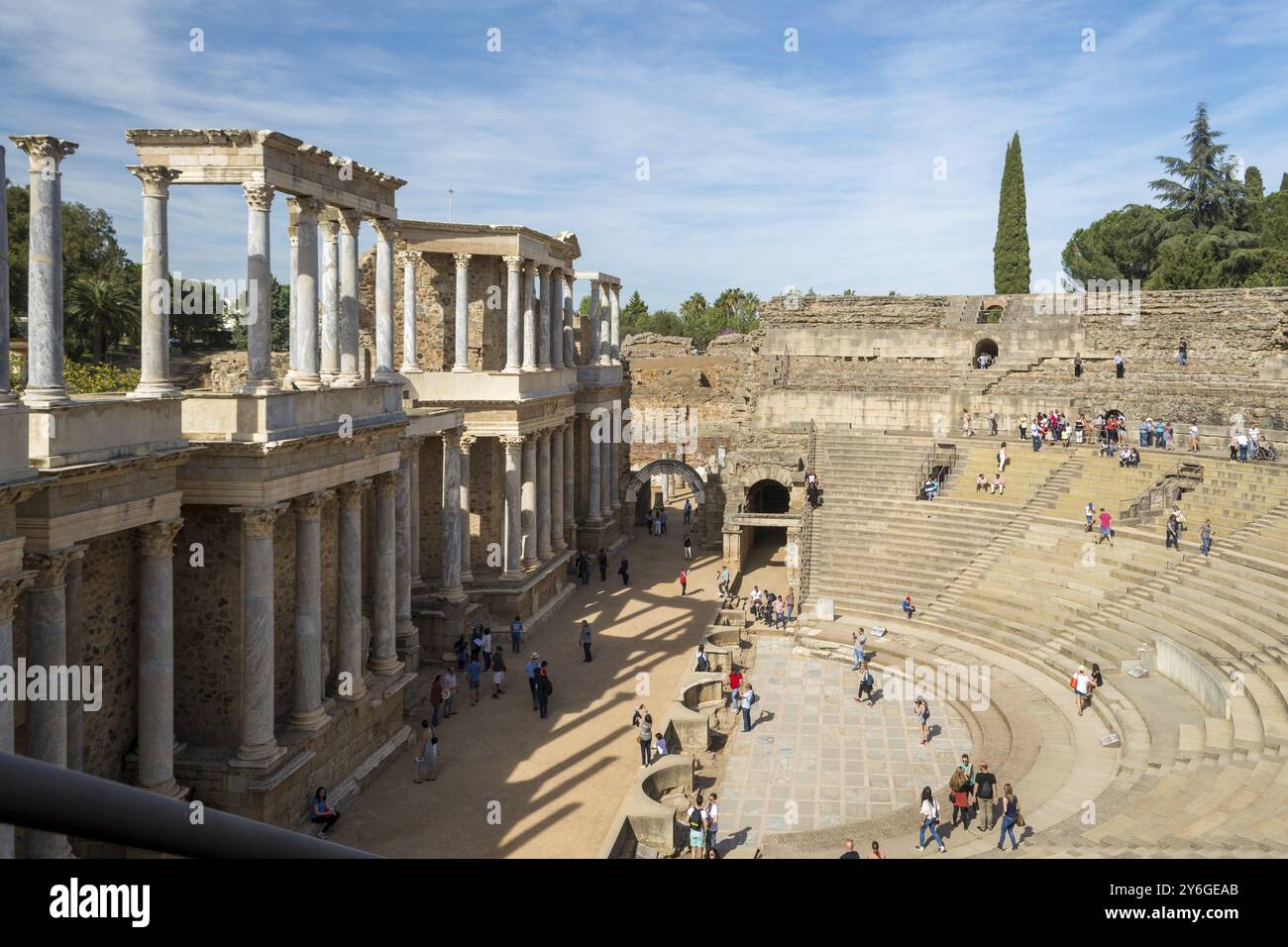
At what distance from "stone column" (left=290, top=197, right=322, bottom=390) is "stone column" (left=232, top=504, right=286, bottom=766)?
288 cm

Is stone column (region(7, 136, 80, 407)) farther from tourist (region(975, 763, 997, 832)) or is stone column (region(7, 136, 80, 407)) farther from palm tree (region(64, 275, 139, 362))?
palm tree (region(64, 275, 139, 362))

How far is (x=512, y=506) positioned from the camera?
31.0 meters

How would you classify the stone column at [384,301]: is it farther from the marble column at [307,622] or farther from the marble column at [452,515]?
the marble column at [452,515]

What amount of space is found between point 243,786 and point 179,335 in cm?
3016

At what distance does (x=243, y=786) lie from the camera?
53.3ft

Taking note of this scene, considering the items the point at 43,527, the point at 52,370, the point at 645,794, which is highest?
the point at 52,370

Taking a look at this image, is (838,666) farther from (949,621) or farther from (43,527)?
(43,527)

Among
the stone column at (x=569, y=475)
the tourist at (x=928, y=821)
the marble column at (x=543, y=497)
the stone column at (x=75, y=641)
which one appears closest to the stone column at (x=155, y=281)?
the stone column at (x=75, y=641)

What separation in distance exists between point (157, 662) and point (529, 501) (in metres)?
18.2

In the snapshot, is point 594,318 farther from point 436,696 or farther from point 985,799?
point 985,799

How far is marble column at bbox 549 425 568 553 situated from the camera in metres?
36.1

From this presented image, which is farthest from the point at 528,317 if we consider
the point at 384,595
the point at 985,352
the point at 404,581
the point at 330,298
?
the point at 985,352

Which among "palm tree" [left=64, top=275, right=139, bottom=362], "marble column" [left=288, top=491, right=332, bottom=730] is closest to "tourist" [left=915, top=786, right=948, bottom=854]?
"marble column" [left=288, top=491, right=332, bottom=730]
